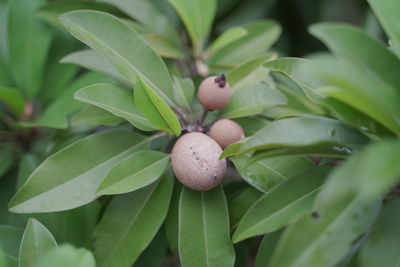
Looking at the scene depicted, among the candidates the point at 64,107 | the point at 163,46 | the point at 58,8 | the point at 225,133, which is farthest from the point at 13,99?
the point at 225,133

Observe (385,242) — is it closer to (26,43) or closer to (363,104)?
(363,104)

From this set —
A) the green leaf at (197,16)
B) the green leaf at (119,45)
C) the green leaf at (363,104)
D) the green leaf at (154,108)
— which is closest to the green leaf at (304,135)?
the green leaf at (363,104)

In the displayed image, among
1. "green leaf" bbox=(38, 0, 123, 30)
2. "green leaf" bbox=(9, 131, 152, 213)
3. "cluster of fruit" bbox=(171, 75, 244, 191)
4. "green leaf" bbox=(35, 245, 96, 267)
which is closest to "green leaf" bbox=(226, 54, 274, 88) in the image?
"cluster of fruit" bbox=(171, 75, 244, 191)

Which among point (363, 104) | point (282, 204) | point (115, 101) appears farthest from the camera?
point (115, 101)

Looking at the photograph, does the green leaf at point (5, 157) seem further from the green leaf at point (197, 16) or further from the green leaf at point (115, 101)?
the green leaf at point (197, 16)

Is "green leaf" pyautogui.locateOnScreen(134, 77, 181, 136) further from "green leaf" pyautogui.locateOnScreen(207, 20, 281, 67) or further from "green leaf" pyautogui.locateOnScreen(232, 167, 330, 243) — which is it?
"green leaf" pyautogui.locateOnScreen(207, 20, 281, 67)

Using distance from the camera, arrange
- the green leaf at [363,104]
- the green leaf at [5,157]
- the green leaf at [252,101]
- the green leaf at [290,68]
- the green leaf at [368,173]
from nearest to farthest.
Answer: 1. the green leaf at [368,173]
2. the green leaf at [363,104]
3. the green leaf at [290,68]
4. the green leaf at [252,101]
5. the green leaf at [5,157]
